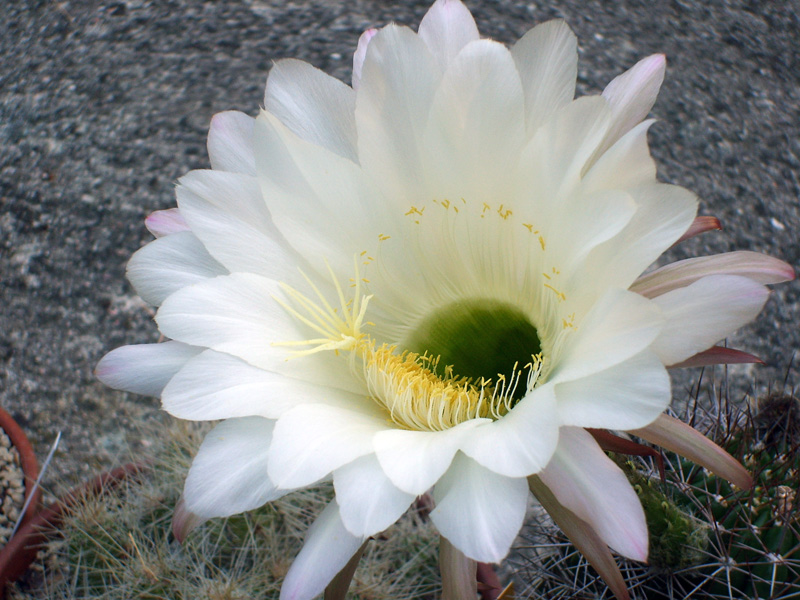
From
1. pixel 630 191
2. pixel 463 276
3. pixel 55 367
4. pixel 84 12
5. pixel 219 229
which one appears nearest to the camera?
pixel 630 191

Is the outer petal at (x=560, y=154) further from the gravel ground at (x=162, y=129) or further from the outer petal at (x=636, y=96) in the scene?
the gravel ground at (x=162, y=129)

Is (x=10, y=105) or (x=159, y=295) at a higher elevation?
(x=159, y=295)

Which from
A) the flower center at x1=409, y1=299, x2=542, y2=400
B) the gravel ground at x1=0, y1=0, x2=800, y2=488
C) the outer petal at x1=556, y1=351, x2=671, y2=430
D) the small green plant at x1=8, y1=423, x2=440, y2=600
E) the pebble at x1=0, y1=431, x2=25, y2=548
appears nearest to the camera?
the outer petal at x1=556, y1=351, x2=671, y2=430

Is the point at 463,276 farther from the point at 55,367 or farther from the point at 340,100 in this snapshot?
the point at 55,367

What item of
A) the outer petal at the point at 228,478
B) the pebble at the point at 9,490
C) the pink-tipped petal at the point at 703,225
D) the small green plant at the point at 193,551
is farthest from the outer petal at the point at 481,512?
the pebble at the point at 9,490

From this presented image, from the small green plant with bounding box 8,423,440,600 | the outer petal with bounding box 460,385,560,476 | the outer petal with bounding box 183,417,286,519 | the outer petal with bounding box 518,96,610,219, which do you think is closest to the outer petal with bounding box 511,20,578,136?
the outer petal with bounding box 518,96,610,219

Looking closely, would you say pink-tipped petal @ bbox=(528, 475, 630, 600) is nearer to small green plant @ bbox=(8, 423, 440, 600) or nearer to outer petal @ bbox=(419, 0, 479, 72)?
outer petal @ bbox=(419, 0, 479, 72)

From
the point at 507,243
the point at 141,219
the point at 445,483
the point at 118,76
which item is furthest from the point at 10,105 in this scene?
the point at 445,483
